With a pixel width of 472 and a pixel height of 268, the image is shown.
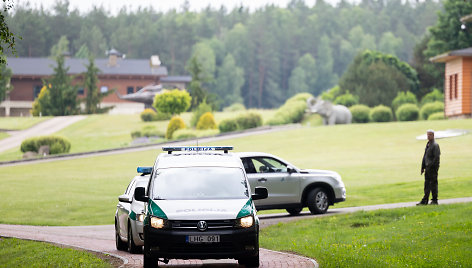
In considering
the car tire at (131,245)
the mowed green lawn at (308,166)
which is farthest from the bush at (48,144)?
the car tire at (131,245)

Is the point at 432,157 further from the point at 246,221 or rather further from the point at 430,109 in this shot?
the point at 430,109

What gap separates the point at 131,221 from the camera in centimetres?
1391

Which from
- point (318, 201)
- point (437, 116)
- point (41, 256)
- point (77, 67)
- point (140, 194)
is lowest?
point (41, 256)

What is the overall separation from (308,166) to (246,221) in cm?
2595

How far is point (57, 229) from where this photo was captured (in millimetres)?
21219

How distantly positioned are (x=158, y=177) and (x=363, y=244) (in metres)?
4.11

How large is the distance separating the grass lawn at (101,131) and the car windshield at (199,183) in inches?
1566

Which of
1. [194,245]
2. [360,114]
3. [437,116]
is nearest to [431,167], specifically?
[194,245]

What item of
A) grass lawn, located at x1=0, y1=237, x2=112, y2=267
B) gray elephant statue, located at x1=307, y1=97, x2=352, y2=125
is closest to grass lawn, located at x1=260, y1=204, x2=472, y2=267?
grass lawn, located at x1=0, y1=237, x2=112, y2=267

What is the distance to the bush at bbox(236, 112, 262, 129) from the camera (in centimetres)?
5968

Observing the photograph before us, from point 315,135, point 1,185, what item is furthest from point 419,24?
point 1,185

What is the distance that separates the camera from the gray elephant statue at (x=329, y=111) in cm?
5828

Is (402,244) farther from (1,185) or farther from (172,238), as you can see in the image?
(1,185)

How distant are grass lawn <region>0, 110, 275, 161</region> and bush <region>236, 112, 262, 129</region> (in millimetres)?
5507
